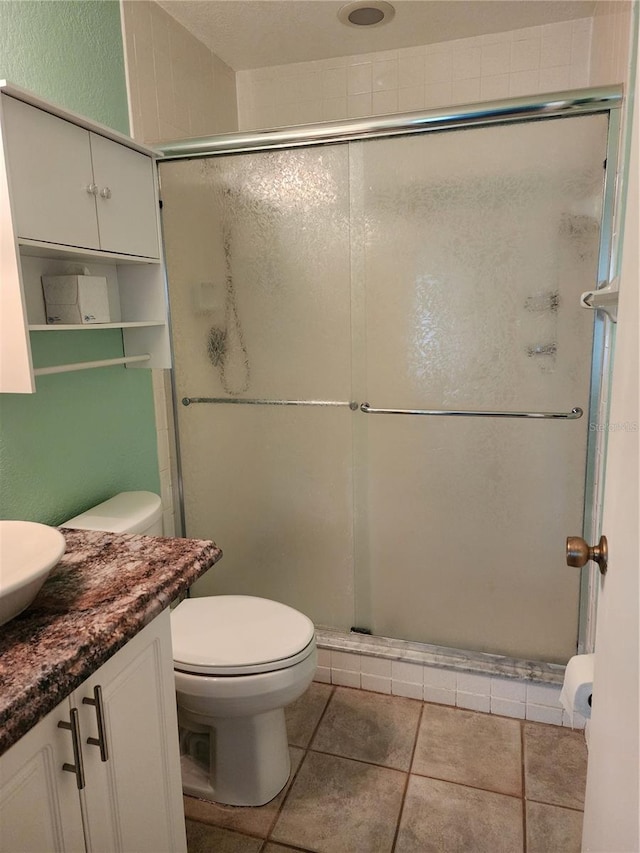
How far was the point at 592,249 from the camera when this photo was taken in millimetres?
1627

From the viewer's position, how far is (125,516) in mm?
1649

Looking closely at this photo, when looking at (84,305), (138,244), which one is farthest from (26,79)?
(84,305)

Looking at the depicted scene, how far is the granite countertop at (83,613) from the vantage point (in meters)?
0.74

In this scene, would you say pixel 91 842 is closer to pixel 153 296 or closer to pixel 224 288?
pixel 153 296

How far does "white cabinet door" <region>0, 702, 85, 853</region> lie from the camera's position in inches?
28.9

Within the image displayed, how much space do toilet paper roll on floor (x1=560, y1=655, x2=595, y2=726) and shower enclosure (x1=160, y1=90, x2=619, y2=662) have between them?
588mm

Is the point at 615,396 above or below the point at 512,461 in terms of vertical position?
above

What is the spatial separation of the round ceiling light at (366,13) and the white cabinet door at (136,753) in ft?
6.90

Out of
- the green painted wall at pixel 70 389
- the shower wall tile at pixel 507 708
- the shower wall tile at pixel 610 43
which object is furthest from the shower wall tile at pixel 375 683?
the shower wall tile at pixel 610 43

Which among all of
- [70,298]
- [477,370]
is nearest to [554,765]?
[477,370]

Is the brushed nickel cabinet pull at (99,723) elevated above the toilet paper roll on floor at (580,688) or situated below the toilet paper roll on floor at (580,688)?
above

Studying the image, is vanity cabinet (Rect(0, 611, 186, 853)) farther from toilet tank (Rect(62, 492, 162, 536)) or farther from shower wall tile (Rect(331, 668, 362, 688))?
shower wall tile (Rect(331, 668, 362, 688))

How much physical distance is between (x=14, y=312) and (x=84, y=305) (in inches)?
9.6

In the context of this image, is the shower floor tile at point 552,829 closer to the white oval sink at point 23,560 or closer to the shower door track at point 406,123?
the white oval sink at point 23,560
